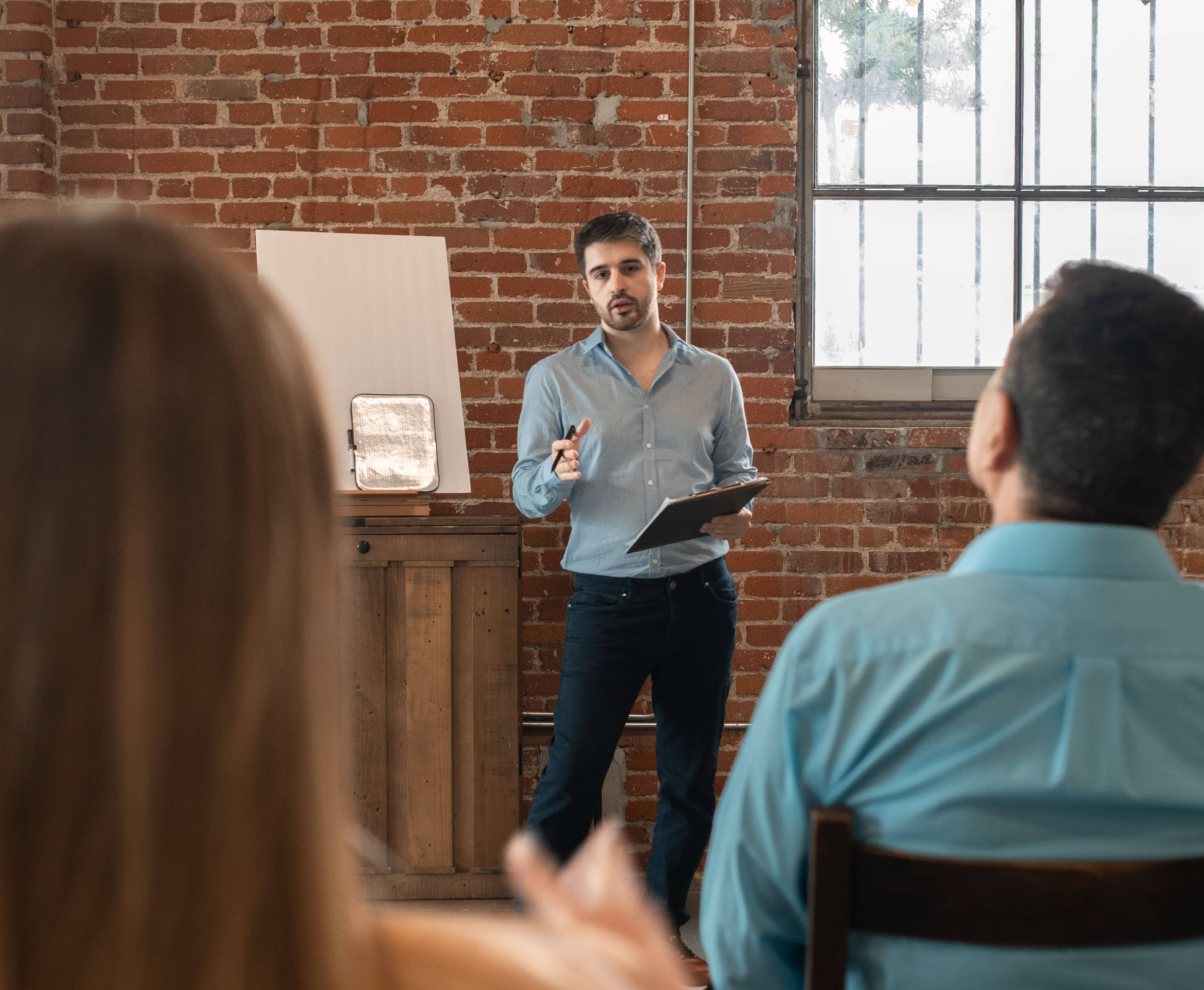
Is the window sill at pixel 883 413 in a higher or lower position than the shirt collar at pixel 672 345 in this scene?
lower

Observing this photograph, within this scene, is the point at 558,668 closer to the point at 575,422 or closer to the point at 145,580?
the point at 575,422

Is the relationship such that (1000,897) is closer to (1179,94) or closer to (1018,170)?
(1018,170)

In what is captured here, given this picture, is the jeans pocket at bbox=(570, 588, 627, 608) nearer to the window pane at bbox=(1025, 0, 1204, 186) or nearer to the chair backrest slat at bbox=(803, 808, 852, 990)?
the chair backrest slat at bbox=(803, 808, 852, 990)

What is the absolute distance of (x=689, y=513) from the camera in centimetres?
234

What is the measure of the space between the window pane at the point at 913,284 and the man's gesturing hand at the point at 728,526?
37.9 inches

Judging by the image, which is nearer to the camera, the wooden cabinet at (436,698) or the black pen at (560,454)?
the black pen at (560,454)

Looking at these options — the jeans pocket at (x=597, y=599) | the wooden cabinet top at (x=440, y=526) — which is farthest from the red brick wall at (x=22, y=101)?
the jeans pocket at (x=597, y=599)

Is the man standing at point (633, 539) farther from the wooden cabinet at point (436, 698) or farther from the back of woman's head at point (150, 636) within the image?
the back of woman's head at point (150, 636)

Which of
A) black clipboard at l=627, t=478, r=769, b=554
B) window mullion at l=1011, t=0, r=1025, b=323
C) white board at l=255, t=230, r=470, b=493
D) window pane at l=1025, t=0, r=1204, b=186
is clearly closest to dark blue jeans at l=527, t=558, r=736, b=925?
black clipboard at l=627, t=478, r=769, b=554

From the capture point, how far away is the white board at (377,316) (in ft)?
9.61

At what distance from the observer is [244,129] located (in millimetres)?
3211

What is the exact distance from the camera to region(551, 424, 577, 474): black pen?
8.34 feet

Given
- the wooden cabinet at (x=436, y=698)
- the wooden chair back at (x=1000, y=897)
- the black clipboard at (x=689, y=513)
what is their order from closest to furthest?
the wooden chair back at (x=1000, y=897) < the black clipboard at (x=689, y=513) < the wooden cabinet at (x=436, y=698)

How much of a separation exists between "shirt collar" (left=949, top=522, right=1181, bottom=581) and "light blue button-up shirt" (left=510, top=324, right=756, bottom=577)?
164 cm
